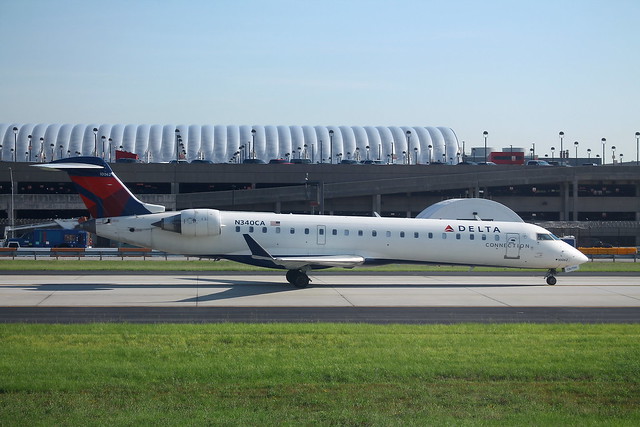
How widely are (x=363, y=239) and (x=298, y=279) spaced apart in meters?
3.45

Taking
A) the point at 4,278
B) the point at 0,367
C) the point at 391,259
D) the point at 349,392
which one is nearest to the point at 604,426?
the point at 349,392

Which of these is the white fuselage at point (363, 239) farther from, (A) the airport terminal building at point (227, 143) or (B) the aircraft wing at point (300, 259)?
(A) the airport terminal building at point (227, 143)

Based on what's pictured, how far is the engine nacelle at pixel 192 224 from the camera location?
30891 mm

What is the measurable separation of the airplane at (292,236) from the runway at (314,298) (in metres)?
1.24

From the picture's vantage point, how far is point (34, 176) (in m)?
77.8

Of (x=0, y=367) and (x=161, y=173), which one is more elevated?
(x=161, y=173)

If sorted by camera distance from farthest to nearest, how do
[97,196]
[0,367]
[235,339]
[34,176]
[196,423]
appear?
[34,176]
[97,196]
[235,339]
[0,367]
[196,423]

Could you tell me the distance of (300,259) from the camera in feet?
99.2

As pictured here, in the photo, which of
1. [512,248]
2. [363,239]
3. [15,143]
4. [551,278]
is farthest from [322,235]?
[15,143]

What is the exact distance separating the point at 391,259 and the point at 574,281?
9911mm

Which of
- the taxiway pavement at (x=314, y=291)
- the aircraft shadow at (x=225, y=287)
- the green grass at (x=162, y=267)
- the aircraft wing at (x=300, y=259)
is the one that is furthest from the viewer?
the green grass at (x=162, y=267)

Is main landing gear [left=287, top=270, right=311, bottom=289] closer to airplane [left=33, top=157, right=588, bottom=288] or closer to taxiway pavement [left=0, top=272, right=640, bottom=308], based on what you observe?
airplane [left=33, top=157, right=588, bottom=288]

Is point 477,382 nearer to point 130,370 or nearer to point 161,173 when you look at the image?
point 130,370

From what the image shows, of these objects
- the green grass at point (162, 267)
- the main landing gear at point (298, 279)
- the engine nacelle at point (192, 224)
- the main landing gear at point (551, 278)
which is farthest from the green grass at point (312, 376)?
the green grass at point (162, 267)
